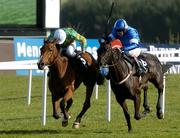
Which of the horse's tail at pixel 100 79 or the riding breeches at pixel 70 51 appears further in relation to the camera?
the horse's tail at pixel 100 79

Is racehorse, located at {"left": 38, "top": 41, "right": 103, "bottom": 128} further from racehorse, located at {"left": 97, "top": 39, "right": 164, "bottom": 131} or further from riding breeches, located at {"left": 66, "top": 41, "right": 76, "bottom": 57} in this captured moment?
racehorse, located at {"left": 97, "top": 39, "right": 164, "bottom": 131}

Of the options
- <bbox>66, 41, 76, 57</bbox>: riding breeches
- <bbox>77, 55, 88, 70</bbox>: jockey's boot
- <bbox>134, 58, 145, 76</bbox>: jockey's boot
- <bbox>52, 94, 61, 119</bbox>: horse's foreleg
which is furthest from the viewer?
<bbox>77, 55, 88, 70</bbox>: jockey's boot

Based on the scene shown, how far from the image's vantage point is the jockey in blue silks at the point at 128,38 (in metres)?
13.5

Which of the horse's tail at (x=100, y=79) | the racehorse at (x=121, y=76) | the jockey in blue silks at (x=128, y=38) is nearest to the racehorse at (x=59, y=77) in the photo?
the horse's tail at (x=100, y=79)

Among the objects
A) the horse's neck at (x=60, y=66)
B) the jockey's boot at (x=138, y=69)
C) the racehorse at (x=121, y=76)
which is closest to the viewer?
the racehorse at (x=121, y=76)

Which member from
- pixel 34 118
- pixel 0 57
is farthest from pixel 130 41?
pixel 0 57

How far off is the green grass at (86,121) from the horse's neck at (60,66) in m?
Answer: 0.97

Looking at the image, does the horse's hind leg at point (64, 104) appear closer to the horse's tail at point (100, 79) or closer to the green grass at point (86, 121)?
the green grass at point (86, 121)

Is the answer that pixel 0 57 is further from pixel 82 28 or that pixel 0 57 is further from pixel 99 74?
pixel 82 28

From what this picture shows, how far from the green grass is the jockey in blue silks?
1.18m

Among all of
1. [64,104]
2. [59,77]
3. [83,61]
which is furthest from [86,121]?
[59,77]

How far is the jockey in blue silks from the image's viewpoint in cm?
1351

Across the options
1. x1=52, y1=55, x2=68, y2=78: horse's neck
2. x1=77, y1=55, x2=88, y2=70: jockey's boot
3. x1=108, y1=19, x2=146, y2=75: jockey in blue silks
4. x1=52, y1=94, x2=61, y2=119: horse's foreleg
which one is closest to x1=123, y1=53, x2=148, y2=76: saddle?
x1=108, y1=19, x2=146, y2=75: jockey in blue silks

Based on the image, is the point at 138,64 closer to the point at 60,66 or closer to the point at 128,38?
the point at 128,38
